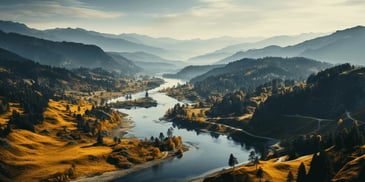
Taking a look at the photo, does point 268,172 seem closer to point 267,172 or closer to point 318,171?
point 267,172

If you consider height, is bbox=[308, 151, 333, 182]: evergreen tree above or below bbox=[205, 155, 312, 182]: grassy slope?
above

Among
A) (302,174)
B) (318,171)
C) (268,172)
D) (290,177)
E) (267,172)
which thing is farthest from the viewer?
(268,172)

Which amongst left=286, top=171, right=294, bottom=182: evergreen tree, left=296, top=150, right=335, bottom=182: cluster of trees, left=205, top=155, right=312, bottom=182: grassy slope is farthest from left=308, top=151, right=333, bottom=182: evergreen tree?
left=205, top=155, right=312, bottom=182: grassy slope

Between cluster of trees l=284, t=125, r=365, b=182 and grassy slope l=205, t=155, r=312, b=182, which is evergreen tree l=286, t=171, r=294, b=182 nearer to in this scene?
grassy slope l=205, t=155, r=312, b=182

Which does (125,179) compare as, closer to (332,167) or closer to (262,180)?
(262,180)

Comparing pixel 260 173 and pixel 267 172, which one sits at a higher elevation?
pixel 260 173

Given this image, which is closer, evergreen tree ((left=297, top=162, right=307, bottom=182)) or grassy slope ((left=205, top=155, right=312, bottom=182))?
evergreen tree ((left=297, top=162, right=307, bottom=182))

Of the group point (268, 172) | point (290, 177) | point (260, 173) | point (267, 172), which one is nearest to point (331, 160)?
point (290, 177)

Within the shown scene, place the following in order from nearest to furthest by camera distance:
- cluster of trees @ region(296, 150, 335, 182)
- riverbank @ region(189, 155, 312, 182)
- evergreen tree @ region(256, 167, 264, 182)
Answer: cluster of trees @ region(296, 150, 335, 182), evergreen tree @ region(256, 167, 264, 182), riverbank @ region(189, 155, 312, 182)

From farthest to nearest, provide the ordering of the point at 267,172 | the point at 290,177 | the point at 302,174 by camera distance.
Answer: the point at 267,172, the point at 290,177, the point at 302,174

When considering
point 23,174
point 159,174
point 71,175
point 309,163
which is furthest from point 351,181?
point 23,174

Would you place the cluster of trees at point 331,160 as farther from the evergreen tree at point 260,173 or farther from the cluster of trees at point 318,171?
the evergreen tree at point 260,173
